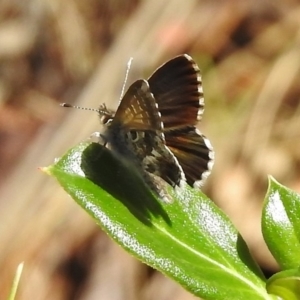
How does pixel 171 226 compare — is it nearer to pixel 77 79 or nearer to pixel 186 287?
pixel 186 287

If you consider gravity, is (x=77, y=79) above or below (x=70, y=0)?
below

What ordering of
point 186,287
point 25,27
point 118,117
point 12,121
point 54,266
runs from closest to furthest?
point 186,287 < point 118,117 < point 54,266 < point 12,121 < point 25,27

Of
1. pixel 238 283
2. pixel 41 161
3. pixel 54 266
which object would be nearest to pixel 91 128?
pixel 41 161

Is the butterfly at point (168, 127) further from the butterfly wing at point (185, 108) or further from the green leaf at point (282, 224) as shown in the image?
the green leaf at point (282, 224)

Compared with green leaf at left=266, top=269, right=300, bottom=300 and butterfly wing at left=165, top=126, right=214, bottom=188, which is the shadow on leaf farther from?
green leaf at left=266, top=269, right=300, bottom=300

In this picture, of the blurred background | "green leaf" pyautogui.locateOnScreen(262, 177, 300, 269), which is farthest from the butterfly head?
the blurred background

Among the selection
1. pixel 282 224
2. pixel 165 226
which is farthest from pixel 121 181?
pixel 282 224

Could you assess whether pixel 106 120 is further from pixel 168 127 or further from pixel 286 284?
pixel 286 284
